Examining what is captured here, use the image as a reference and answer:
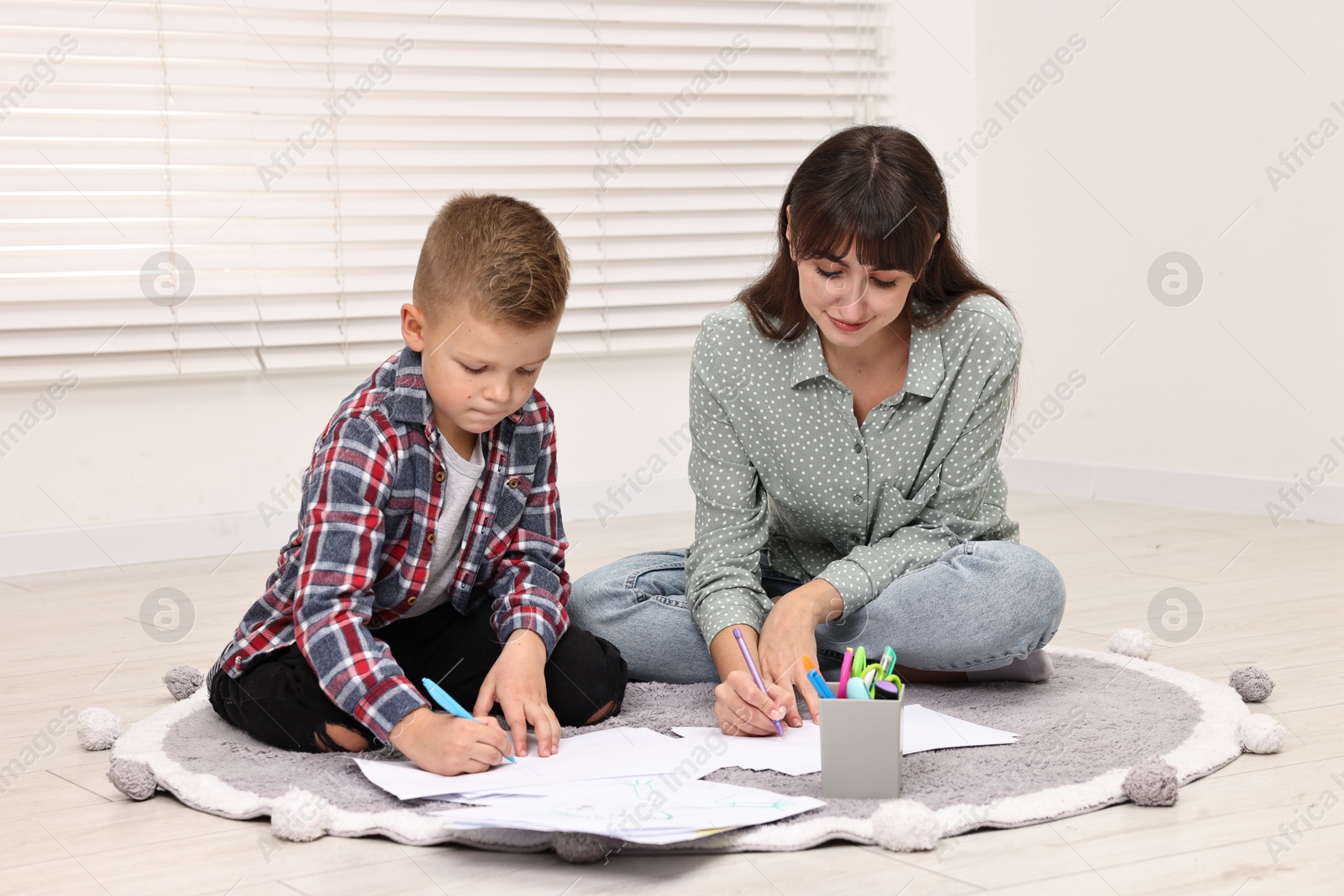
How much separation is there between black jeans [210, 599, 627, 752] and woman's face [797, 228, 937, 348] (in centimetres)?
40

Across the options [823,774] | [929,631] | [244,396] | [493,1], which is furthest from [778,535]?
[493,1]

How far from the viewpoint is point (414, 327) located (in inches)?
46.1

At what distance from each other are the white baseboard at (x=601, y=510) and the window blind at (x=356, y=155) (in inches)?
11.1

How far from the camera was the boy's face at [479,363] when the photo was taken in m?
1.10

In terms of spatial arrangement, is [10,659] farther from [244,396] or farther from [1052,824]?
[1052,824]

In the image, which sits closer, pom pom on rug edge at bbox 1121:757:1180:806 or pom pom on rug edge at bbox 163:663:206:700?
pom pom on rug edge at bbox 1121:757:1180:806

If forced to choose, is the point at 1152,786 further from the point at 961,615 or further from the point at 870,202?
the point at 870,202

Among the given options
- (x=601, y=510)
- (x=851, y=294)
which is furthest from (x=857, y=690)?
(x=601, y=510)

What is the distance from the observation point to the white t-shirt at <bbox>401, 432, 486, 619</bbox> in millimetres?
1208

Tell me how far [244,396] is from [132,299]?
0.26 metres

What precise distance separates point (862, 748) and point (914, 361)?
48cm

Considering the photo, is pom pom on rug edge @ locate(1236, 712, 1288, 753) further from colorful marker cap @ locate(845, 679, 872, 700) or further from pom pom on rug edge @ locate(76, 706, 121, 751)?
pom pom on rug edge @ locate(76, 706, 121, 751)

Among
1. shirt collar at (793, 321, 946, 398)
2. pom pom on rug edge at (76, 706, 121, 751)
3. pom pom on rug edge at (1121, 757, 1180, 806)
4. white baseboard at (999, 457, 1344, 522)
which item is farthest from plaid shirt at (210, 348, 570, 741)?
white baseboard at (999, 457, 1344, 522)

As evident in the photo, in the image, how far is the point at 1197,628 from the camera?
162 centimetres
